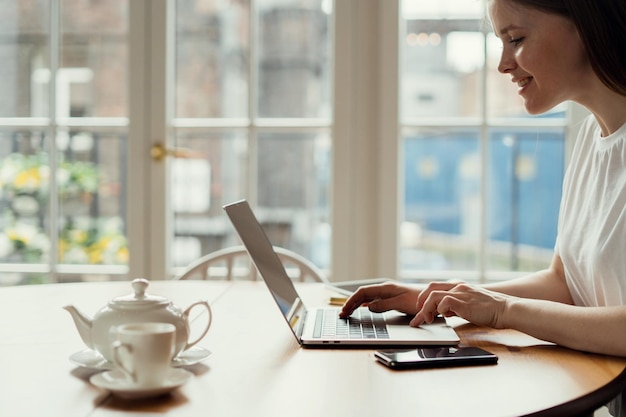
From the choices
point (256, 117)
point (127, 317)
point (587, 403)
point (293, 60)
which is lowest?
point (587, 403)

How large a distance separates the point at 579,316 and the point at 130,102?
208cm

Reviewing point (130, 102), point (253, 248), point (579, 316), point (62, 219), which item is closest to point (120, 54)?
point (130, 102)

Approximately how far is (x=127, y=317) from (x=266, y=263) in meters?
0.42

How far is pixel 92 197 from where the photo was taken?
9.59ft

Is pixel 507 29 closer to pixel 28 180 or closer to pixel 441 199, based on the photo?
pixel 441 199

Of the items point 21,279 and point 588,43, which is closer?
point 588,43

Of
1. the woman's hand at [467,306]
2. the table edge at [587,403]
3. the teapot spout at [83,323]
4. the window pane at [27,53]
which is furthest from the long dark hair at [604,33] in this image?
the window pane at [27,53]

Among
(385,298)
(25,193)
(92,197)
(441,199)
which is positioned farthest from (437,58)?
(25,193)

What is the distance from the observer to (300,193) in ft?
9.42

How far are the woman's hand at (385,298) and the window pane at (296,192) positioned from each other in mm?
1387

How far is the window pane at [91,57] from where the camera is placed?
2914 millimetres

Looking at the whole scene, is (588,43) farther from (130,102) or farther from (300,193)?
(130,102)

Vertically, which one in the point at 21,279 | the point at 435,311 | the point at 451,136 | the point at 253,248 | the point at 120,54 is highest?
the point at 120,54

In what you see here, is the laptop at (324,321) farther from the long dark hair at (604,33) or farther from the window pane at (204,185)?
the window pane at (204,185)
